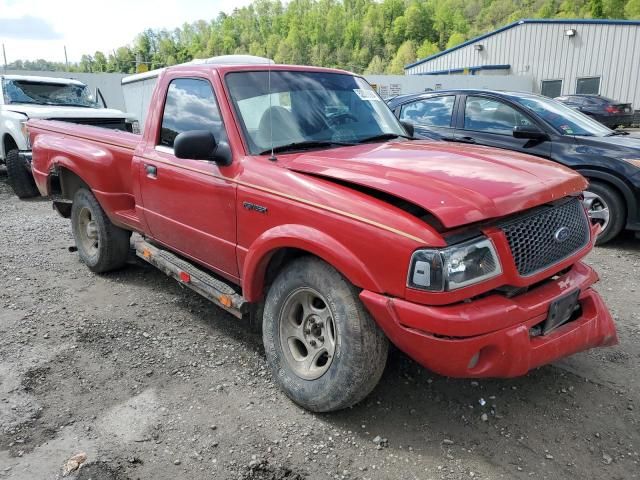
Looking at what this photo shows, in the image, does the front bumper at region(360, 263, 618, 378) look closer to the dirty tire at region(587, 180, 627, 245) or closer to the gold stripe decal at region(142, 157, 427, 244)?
the gold stripe decal at region(142, 157, 427, 244)

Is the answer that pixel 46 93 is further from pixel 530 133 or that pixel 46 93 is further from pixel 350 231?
pixel 350 231

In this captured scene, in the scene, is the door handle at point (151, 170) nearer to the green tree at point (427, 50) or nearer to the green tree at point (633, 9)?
the green tree at point (633, 9)

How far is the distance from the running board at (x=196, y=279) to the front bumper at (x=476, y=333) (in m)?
1.15

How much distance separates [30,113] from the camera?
8547 millimetres

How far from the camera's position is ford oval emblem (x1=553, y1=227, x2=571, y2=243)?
2700 millimetres

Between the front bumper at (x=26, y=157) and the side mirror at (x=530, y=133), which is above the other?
the side mirror at (x=530, y=133)

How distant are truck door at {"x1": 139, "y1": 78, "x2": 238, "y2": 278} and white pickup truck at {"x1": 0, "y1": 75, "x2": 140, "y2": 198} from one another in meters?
4.88

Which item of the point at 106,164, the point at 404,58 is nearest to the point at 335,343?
the point at 106,164

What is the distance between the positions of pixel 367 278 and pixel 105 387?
6.38 feet

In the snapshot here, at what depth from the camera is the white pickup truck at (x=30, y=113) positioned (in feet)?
27.8

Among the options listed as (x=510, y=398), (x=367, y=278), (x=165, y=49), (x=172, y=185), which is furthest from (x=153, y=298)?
(x=165, y=49)

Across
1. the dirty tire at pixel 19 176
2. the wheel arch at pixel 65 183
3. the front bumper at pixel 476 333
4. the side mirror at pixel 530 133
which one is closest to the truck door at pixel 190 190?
the front bumper at pixel 476 333

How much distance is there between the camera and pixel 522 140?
21.1 ft

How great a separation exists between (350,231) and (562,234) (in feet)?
3.86
